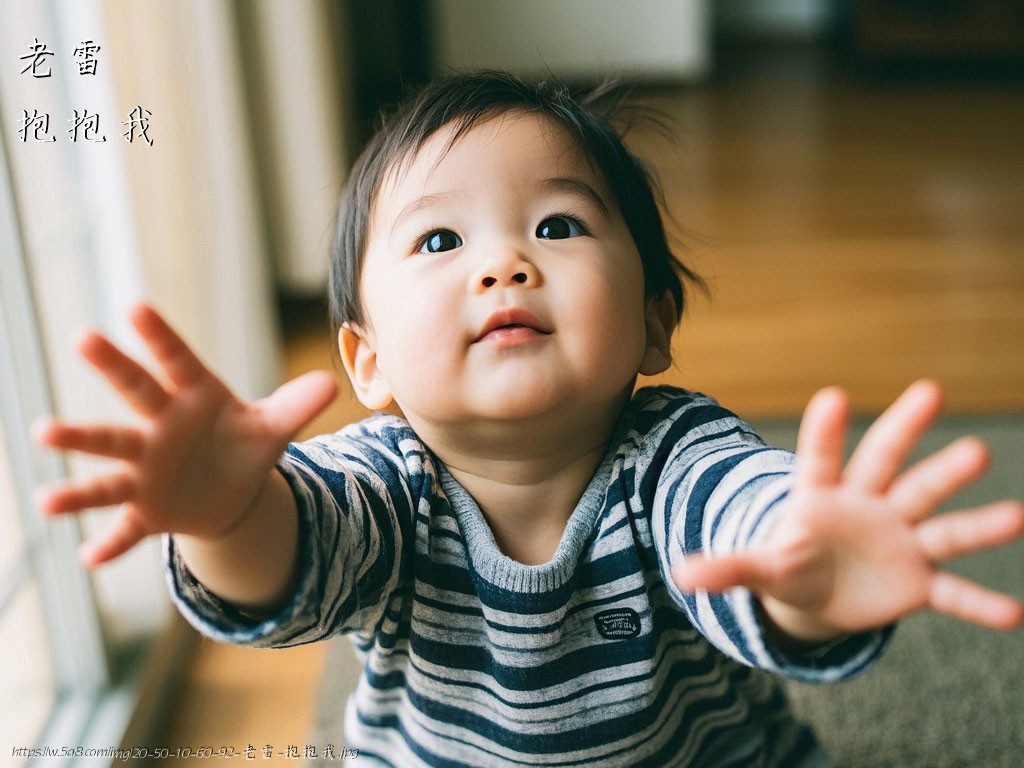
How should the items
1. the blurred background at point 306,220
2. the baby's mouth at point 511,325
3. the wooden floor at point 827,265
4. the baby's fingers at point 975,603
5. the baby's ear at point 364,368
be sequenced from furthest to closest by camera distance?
the wooden floor at point 827,265
the blurred background at point 306,220
the baby's ear at point 364,368
the baby's mouth at point 511,325
the baby's fingers at point 975,603

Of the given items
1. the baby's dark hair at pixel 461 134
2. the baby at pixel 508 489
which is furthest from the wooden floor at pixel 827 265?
the baby's dark hair at pixel 461 134

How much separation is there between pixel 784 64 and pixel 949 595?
403cm

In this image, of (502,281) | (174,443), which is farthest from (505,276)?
(174,443)

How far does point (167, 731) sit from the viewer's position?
0.98 m

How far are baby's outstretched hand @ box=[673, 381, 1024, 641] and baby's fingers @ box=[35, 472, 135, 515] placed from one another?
236mm

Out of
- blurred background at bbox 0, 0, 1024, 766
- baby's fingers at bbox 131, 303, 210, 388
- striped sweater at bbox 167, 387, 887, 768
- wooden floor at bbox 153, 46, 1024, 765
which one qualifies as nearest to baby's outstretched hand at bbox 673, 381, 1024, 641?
striped sweater at bbox 167, 387, 887, 768

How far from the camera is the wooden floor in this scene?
3.58 feet

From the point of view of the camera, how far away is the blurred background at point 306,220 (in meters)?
0.86

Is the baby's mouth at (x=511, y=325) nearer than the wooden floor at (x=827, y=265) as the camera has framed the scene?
Yes

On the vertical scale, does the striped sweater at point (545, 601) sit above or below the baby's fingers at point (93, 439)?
below

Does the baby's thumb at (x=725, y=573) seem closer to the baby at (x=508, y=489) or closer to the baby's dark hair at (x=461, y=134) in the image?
the baby at (x=508, y=489)

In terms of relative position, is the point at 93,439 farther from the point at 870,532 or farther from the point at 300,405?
the point at 870,532

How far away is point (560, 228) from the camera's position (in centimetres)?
64

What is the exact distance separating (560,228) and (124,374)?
282mm
